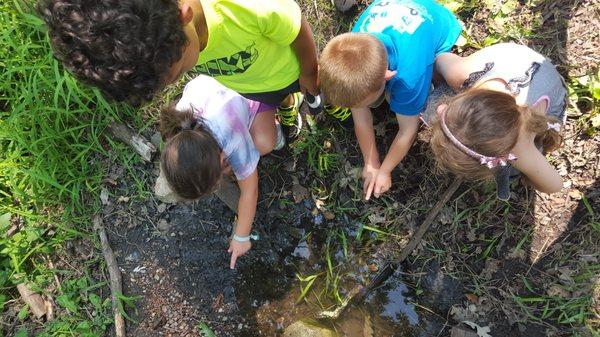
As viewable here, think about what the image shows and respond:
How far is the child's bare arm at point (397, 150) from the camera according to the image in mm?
2691

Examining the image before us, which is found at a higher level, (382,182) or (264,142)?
(264,142)

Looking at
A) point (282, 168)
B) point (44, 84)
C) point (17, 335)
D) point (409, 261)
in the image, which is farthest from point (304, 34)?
point (17, 335)

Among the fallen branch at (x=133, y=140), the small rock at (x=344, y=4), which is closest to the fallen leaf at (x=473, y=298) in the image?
the small rock at (x=344, y=4)

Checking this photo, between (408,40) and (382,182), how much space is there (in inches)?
34.1

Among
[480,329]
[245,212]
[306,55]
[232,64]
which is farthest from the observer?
[245,212]

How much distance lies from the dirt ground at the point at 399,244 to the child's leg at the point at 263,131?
241 mm

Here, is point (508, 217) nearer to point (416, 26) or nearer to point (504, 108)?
point (504, 108)

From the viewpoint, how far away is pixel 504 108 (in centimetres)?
207

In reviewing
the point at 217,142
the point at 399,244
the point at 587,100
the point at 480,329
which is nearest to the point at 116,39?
the point at 217,142

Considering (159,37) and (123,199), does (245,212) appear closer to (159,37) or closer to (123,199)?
(123,199)

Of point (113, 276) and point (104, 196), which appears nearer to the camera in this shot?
point (113, 276)

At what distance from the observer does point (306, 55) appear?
8.46 feet

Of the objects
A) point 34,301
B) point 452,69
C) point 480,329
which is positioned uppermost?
point 452,69

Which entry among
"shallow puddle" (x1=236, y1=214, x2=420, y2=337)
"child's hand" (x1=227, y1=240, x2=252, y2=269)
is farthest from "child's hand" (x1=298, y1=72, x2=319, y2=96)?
"child's hand" (x1=227, y1=240, x2=252, y2=269)
